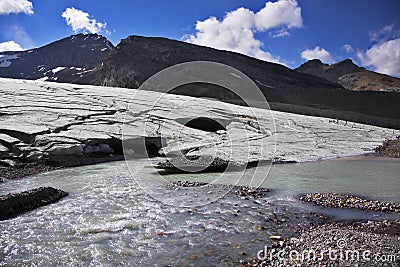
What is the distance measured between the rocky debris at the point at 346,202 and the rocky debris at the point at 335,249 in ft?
4.08

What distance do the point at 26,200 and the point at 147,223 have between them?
3.00m

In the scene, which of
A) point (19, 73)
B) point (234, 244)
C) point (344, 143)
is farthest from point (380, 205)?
point (19, 73)

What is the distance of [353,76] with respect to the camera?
83.8 metres

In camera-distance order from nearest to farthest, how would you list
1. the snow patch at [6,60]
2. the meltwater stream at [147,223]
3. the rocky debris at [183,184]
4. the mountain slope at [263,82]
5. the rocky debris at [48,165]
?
the meltwater stream at [147,223] < the rocky debris at [183,184] < the rocky debris at [48,165] < the mountain slope at [263,82] < the snow patch at [6,60]

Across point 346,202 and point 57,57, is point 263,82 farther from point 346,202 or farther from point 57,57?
point 57,57

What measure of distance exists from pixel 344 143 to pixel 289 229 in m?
13.1

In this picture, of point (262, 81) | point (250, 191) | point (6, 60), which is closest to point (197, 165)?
point (250, 191)

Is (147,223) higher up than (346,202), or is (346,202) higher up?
(346,202)

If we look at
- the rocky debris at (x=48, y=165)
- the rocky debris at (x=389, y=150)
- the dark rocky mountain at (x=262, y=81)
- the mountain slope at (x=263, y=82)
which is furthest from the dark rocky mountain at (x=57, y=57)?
the rocky debris at (x=389, y=150)

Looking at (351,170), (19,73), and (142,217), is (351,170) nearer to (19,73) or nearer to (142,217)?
(142,217)

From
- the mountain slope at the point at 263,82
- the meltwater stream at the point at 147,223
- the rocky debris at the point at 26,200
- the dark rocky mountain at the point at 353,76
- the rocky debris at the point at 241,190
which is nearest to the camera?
the meltwater stream at the point at 147,223

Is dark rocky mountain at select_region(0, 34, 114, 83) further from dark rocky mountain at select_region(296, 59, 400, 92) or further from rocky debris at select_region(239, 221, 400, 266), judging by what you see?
rocky debris at select_region(239, 221, 400, 266)

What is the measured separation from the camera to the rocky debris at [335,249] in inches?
160

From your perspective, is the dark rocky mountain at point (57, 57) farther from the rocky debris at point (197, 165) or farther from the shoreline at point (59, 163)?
the rocky debris at point (197, 165)
